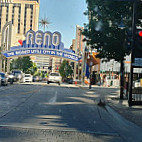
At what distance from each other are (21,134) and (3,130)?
607 mm

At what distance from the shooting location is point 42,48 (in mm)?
52500

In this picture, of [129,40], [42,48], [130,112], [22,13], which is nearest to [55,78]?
[42,48]

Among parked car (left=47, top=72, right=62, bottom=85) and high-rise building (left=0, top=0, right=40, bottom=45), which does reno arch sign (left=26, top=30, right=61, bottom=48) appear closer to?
parked car (left=47, top=72, right=62, bottom=85)

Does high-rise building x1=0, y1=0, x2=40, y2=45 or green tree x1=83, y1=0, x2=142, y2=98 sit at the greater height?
high-rise building x1=0, y1=0, x2=40, y2=45

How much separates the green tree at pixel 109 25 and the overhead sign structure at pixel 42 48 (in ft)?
113

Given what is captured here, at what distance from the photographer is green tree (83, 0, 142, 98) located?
53.8 ft

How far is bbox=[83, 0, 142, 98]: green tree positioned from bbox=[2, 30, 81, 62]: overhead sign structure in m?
34.4

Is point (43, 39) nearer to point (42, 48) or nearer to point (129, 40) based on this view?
point (42, 48)

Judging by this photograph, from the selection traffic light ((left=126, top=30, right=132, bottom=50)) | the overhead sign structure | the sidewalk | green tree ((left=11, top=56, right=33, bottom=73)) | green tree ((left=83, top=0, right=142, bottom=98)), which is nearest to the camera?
the sidewalk

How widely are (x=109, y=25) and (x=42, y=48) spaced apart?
119 feet

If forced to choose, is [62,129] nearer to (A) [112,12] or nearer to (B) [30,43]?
(A) [112,12]

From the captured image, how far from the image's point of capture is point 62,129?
7969mm

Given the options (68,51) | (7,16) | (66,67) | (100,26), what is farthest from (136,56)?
(7,16)

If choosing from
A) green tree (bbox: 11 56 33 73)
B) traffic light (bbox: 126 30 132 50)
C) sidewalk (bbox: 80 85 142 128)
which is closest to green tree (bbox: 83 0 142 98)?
traffic light (bbox: 126 30 132 50)
